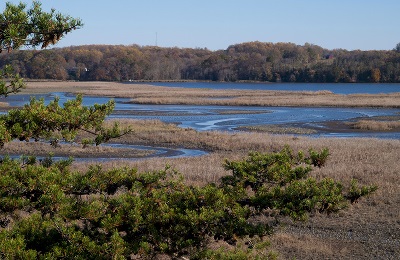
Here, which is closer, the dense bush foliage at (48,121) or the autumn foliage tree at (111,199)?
the autumn foliage tree at (111,199)

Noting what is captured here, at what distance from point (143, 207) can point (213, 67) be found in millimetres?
178508

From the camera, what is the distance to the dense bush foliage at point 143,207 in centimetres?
763

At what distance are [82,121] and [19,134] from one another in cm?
91

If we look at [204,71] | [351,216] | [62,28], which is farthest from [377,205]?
[204,71]

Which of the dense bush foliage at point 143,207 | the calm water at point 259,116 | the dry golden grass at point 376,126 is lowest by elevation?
the calm water at point 259,116

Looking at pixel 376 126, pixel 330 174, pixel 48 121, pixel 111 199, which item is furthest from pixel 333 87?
pixel 48 121

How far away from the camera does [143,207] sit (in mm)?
8062

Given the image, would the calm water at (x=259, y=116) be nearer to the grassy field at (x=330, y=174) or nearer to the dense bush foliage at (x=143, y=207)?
the grassy field at (x=330, y=174)

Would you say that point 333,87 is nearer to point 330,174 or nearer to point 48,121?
point 330,174

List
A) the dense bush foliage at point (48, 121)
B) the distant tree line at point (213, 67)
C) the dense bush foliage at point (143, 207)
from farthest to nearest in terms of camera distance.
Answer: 1. the distant tree line at point (213, 67)
2. the dense bush foliage at point (48, 121)
3. the dense bush foliage at point (143, 207)

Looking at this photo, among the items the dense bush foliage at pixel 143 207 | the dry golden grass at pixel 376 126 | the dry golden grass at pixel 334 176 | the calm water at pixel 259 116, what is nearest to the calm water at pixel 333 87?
the calm water at pixel 259 116

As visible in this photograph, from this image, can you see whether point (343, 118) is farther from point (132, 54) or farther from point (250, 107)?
point (132, 54)

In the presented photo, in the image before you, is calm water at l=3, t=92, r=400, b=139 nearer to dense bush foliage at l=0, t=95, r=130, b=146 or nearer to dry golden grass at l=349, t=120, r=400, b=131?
dry golden grass at l=349, t=120, r=400, b=131

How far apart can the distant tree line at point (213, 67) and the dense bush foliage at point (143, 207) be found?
135 m
